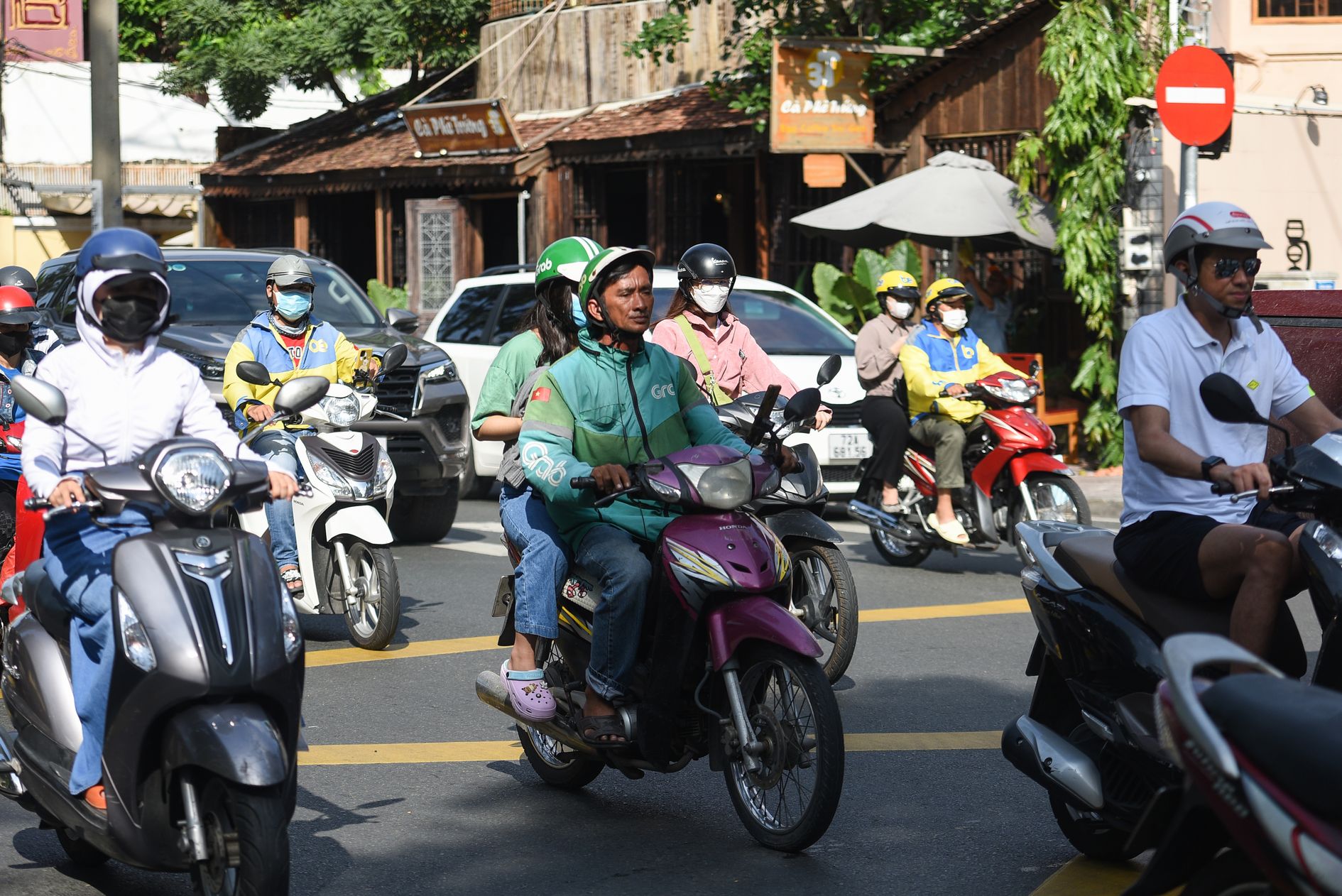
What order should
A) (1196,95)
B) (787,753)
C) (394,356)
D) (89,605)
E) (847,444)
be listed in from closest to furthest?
1. (89,605)
2. (787,753)
3. (394,356)
4. (847,444)
5. (1196,95)

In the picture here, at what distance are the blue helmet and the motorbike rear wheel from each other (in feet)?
12.5

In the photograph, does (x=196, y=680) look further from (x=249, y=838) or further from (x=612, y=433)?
(x=612, y=433)

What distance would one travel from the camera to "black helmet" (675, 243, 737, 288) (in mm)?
8180

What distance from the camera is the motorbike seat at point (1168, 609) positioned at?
457 cm

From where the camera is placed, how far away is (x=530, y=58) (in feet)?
86.3

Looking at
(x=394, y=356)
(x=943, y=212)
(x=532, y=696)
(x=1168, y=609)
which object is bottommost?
(x=532, y=696)

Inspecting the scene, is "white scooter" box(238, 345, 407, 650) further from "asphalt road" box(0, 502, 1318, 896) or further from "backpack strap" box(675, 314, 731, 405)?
"backpack strap" box(675, 314, 731, 405)

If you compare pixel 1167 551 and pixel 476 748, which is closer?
pixel 1167 551

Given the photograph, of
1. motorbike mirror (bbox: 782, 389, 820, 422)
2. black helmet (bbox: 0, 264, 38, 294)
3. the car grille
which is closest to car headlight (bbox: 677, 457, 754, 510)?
motorbike mirror (bbox: 782, 389, 820, 422)

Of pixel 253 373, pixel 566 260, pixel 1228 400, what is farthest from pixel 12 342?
pixel 1228 400

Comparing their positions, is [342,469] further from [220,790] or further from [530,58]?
[530,58]

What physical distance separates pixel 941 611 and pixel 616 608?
14.9 ft

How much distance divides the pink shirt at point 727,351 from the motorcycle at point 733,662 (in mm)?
2765

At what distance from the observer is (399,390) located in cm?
1212
